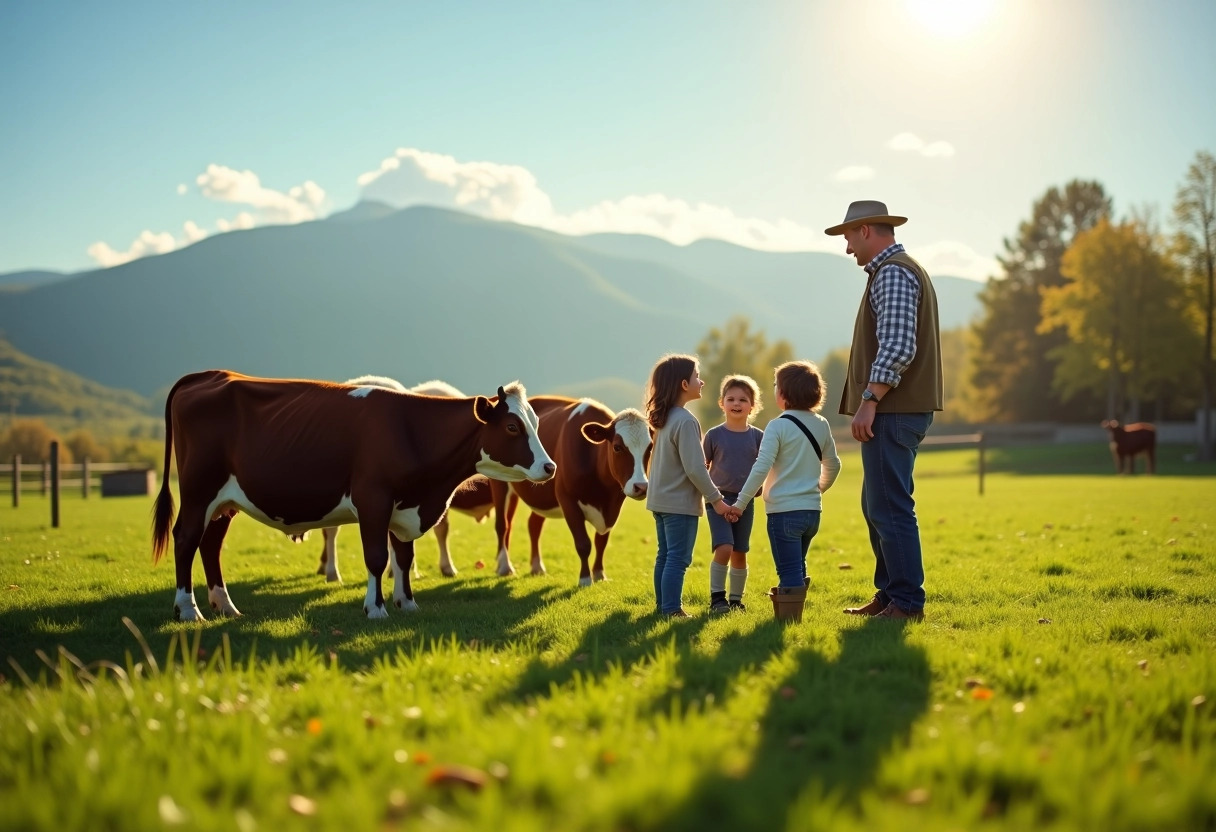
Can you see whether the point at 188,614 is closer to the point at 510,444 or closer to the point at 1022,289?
the point at 510,444

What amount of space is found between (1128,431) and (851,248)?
34072 mm

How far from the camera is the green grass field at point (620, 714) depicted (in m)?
3.08

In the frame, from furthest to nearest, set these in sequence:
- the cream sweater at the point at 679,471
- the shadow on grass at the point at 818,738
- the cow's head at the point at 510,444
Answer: the cow's head at the point at 510,444
the cream sweater at the point at 679,471
the shadow on grass at the point at 818,738

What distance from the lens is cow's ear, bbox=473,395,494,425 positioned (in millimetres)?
8258

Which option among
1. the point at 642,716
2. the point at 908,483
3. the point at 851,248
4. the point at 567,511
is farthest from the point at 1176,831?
the point at 567,511

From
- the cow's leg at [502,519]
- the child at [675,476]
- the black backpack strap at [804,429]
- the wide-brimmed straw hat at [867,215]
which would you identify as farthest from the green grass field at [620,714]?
the wide-brimmed straw hat at [867,215]

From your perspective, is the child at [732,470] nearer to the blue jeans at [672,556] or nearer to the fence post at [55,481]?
the blue jeans at [672,556]

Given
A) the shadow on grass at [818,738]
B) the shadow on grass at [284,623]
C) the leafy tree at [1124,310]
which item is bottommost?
the shadow on grass at [284,623]

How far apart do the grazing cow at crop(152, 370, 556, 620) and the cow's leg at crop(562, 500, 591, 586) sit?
4.96 feet

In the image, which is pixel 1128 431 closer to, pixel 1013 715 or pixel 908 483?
pixel 908 483

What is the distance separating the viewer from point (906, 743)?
3838 millimetres

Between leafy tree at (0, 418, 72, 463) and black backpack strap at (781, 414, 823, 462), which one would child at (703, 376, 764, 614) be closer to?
black backpack strap at (781, 414, 823, 462)

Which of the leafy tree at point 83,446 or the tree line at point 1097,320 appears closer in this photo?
the tree line at point 1097,320

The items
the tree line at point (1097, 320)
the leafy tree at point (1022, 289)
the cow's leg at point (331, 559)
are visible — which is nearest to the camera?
the cow's leg at point (331, 559)
